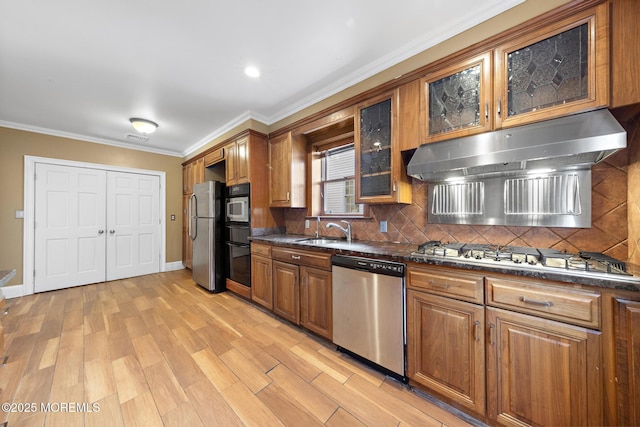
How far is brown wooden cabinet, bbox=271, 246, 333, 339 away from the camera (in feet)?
6.81

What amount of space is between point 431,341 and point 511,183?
129cm

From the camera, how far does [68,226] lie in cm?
382

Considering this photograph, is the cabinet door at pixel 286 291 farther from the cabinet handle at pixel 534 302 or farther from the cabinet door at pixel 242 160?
the cabinet handle at pixel 534 302

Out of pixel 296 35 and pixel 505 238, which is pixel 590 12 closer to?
pixel 505 238

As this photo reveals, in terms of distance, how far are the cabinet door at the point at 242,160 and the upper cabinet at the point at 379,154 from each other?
169cm

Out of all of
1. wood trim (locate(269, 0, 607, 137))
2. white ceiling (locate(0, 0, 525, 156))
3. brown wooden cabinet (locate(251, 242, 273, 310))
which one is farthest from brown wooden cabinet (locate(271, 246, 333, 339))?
white ceiling (locate(0, 0, 525, 156))

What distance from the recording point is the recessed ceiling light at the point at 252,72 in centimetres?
224

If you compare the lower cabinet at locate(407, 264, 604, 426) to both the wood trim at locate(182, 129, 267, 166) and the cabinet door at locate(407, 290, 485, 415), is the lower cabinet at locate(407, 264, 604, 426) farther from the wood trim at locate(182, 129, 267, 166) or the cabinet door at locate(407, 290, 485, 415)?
the wood trim at locate(182, 129, 267, 166)

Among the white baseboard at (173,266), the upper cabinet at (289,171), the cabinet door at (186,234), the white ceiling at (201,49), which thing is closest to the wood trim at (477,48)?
→ the white ceiling at (201,49)

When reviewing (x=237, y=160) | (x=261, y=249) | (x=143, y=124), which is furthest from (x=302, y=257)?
(x=143, y=124)

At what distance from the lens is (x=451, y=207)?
1.92 metres

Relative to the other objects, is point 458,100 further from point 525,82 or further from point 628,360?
point 628,360

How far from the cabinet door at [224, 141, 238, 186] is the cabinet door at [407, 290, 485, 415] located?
2.92m

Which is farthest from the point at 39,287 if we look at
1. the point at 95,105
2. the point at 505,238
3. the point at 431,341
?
the point at 505,238
